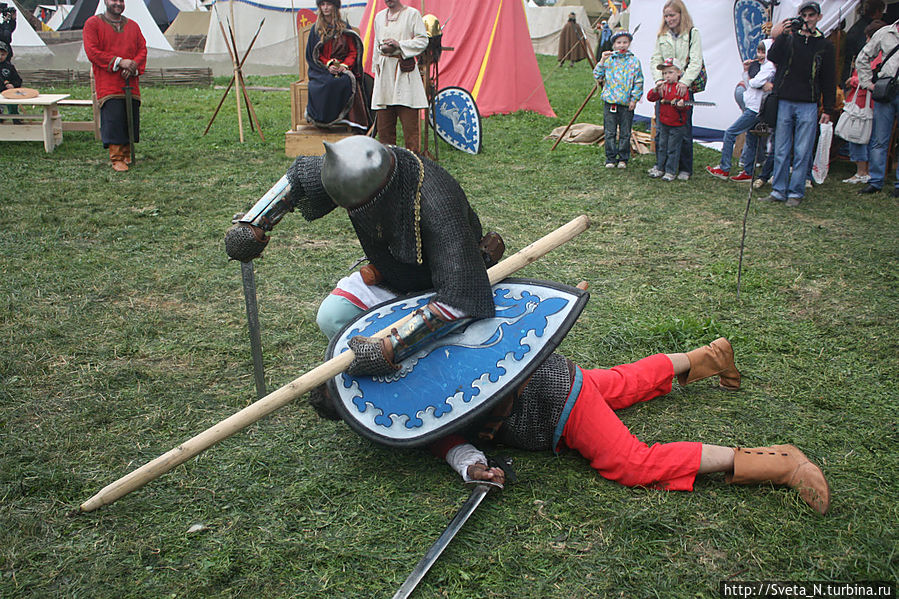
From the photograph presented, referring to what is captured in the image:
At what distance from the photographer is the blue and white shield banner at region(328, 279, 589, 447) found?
7.13 feet

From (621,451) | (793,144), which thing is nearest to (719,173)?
(793,144)

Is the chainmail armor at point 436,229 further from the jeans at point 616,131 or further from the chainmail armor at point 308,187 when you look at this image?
the jeans at point 616,131

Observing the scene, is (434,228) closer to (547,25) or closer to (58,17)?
(547,25)

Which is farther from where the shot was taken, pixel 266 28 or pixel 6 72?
pixel 266 28

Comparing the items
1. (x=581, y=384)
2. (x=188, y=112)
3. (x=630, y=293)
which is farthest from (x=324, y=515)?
(x=188, y=112)

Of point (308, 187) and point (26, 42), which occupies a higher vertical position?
point (26, 42)

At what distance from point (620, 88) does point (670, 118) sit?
73cm

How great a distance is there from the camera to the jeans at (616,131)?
298 inches

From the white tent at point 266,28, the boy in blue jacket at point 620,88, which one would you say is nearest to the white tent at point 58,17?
the white tent at point 266,28

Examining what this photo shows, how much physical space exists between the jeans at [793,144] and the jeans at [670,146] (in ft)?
3.26

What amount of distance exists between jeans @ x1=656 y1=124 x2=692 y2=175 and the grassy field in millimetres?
1646

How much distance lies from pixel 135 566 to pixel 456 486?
1034 mm

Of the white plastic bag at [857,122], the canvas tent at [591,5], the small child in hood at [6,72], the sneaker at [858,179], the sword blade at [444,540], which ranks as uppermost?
the canvas tent at [591,5]

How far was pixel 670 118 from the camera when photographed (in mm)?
7012
